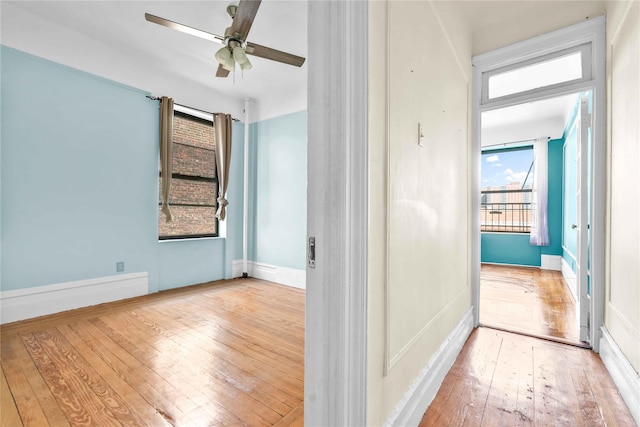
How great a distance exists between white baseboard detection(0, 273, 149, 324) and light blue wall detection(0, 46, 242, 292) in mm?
70

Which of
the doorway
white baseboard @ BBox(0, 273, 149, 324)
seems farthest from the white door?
white baseboard @ BBox(0, 273, 149, 324)

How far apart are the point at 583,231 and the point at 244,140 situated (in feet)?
13.8

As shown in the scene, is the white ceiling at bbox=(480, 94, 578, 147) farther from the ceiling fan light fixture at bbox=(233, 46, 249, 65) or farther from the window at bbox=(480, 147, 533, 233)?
the ceiling fan light fixture at bbox=(233, 46, 249, 65)

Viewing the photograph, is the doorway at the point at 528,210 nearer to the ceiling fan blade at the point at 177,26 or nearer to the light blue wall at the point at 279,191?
the light blue wall at the point at 279,191

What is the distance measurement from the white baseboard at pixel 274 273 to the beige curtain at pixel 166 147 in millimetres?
1388

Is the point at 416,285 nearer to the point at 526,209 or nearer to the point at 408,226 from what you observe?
the point at 408,226

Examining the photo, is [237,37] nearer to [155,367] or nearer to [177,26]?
[177,26]

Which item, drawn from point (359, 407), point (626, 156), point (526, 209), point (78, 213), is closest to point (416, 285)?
point (359, 407)

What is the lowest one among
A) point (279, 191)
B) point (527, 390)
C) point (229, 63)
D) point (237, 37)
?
point (527, 390)

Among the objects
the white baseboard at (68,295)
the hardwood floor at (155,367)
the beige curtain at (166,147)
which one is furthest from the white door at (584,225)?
the white baseboard at (68,295)

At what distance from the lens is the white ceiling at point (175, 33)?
2268 millimetres

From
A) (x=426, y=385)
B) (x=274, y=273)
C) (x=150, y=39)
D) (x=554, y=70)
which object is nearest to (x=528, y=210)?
(x=554, y=70)

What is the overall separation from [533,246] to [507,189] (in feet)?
4.06

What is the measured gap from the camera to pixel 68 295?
2879 mm
